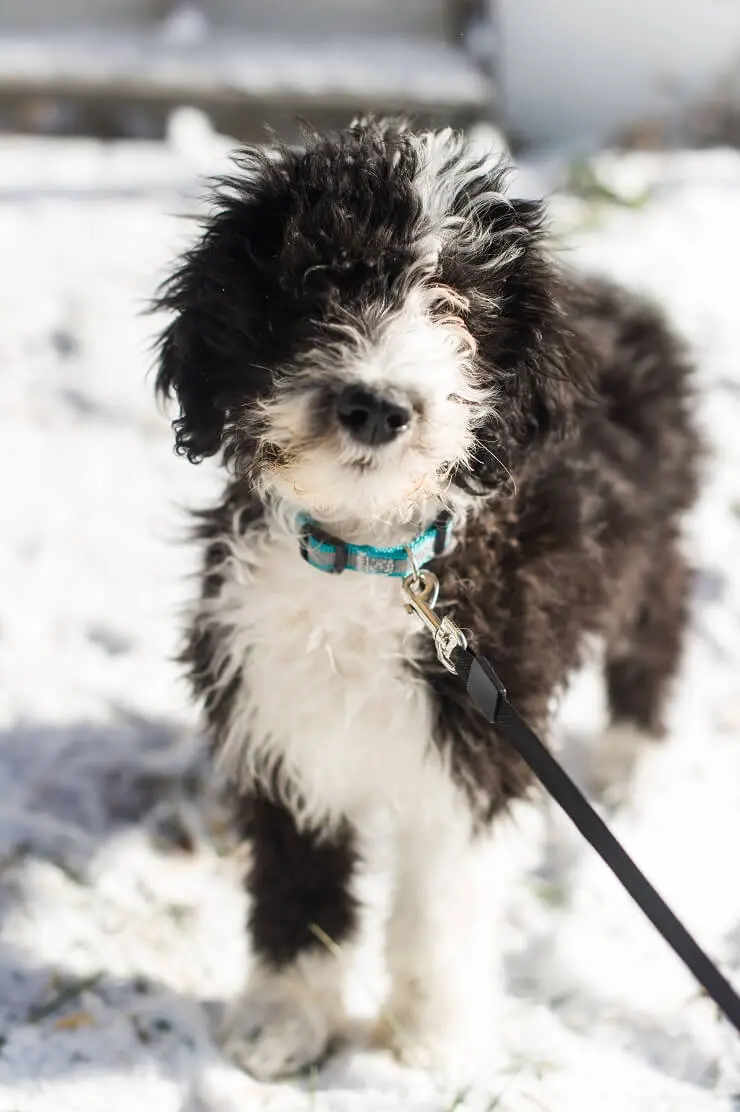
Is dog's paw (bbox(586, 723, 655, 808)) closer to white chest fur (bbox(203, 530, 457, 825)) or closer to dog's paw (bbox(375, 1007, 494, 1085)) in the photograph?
dog's paw (bbox(375, 1007, 494, 1085))

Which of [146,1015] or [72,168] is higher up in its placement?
[72,168]

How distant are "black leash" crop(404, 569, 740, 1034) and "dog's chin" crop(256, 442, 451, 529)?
17cm

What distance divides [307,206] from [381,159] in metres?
0.15

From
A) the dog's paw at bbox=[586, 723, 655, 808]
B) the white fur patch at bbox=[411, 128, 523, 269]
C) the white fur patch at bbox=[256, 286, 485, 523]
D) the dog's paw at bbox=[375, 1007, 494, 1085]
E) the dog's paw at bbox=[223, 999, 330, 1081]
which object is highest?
the white fur patch at bbox=[411, 128, 523, 269]

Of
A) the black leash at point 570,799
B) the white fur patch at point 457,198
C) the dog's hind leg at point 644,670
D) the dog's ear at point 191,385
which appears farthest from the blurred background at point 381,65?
the black leash at point 570,799

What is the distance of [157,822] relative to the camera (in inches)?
121

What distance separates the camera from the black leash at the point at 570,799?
1496mm

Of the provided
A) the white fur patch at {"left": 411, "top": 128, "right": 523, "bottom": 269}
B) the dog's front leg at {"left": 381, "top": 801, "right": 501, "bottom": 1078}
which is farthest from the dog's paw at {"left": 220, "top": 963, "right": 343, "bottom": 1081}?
the white fur patch at {"left": 411, "top": 128, "right": 523, "bottom": 269}

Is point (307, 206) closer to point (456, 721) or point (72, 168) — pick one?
point (456, 721)

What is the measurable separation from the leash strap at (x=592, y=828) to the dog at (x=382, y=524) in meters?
0.32

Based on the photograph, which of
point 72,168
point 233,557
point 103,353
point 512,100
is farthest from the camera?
point 512,100

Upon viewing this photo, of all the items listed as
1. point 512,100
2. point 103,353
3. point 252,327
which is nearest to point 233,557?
point 252,327

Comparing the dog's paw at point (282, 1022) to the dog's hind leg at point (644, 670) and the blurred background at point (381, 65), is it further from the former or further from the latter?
the blurred background at point (381, 65)

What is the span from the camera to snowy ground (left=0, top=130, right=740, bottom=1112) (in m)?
2.45
